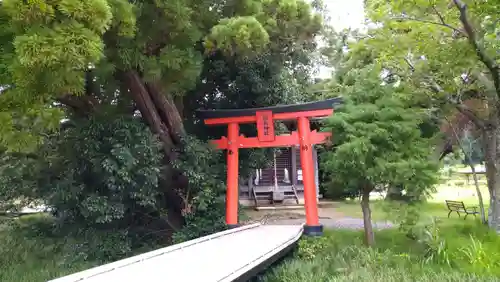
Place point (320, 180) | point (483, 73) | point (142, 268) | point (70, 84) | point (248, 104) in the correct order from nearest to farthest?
point (70, 84)
point (142, 268)
point (483, 73)
point (248, 104)
point (320, 180)

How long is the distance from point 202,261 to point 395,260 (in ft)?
13.6

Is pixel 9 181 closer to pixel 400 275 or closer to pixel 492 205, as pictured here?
pixel 400 275

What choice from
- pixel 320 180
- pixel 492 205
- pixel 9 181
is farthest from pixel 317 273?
pixel 320 180

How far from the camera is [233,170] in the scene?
30.4 feet

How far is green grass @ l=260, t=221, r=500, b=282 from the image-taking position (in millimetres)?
6664

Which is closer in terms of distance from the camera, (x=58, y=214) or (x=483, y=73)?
(x=58, y=214)

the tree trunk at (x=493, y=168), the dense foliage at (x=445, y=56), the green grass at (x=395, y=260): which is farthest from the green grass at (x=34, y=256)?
the tree trunk at (x=493, y=168)

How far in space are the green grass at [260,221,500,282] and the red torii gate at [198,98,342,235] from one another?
79 centimetres

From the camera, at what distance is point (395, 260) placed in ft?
24.4

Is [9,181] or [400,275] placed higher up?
[9,181]

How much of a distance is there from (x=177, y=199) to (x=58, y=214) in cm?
265

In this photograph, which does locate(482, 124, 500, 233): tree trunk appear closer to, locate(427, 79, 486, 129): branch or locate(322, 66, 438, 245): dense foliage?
locate(427, 79, 486, 129): branch

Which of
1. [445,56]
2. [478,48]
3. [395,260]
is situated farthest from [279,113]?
[478,48]

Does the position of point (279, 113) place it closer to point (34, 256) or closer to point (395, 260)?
point (395, 260)
